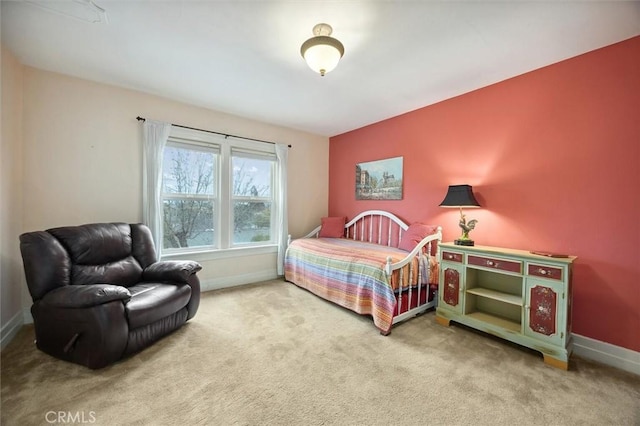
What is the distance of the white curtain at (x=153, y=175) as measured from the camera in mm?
3051

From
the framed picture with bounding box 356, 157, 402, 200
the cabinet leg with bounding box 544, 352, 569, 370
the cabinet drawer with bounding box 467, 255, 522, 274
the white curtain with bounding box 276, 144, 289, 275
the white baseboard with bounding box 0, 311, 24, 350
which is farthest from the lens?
the white curtain with bounding box 276, 144, 289, 275

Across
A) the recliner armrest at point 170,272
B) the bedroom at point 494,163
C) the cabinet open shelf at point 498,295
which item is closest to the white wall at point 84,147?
the bedroom at point 494,163

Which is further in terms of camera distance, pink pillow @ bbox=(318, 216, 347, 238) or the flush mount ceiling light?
pink pillow @ bbox=(318, 216, 347, 238)

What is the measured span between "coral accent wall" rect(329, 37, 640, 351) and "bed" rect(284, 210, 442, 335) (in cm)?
51

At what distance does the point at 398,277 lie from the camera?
102 inches

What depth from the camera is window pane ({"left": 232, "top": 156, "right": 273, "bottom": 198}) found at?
3868mm

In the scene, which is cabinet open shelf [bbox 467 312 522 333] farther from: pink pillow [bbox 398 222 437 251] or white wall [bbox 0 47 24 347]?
white wall [bbox 0 47 24 347]

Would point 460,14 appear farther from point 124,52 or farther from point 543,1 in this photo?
point 124,52

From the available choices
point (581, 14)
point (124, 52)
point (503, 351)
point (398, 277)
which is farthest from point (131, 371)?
point (581, 14)

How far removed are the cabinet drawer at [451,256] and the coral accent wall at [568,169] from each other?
457mm

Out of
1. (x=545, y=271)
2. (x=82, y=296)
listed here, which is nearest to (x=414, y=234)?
(x=545, y=271)

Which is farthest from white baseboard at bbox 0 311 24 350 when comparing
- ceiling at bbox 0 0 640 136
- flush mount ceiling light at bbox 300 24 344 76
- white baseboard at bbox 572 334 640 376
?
white baseboard at bbox 572 334 640 376

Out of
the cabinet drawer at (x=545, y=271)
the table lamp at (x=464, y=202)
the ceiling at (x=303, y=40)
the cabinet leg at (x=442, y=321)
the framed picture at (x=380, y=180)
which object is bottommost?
the cabinet leg at (x=442, y=321)

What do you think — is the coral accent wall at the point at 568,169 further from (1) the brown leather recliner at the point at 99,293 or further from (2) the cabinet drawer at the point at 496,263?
(1) the brown leather recliner at the point at 99,293
